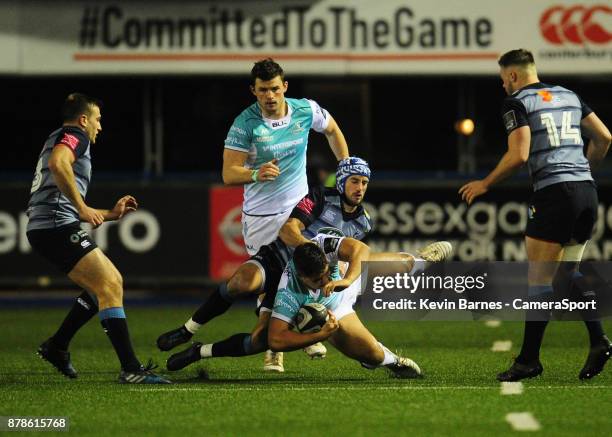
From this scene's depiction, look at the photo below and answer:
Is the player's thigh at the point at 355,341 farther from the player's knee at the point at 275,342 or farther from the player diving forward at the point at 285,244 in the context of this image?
the player diving forward at the point at 285,244

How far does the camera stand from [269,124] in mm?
9656

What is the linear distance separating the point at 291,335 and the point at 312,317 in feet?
0.85

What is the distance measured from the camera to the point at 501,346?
11.3m

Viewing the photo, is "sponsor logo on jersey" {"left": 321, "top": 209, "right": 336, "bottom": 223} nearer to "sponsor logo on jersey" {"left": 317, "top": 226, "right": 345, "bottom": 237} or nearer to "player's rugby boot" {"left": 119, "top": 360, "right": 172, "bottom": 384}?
"sponsor logo on jersey" {"left": 317, "top": 226, "right": 345, "bottom": 237}

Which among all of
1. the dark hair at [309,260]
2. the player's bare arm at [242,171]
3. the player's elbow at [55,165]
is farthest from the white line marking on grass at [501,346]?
the player's elbow at [55,165]

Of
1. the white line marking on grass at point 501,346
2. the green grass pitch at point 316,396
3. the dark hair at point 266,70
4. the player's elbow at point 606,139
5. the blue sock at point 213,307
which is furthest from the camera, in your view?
the white line marking on grass at point 501,346

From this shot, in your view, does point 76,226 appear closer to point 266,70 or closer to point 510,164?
point 266,70

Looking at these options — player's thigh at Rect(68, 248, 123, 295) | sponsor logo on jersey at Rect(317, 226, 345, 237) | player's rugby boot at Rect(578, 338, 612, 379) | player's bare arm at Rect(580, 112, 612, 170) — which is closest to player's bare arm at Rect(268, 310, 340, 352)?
sponsor logo on jersey at Rect(317, 226, 345, 237)

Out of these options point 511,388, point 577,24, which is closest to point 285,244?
point 511,388

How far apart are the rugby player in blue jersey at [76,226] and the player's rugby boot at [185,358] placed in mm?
304

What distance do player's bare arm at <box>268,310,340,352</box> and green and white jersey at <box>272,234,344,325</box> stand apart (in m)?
0.05

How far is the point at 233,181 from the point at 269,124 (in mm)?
556

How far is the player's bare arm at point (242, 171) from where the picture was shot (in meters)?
9.14

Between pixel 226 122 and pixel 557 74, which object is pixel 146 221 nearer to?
pixel 226 122
